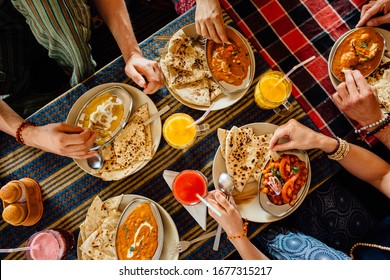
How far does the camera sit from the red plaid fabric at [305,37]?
1.81m

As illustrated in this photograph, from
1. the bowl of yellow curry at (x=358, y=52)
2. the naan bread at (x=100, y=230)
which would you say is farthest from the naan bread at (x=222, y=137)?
the bowl of yellow curry at (x=358, y=52)

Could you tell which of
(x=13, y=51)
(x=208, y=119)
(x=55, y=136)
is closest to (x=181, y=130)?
(x=208, y=119)

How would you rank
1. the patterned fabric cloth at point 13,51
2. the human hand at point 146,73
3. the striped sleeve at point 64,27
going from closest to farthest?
the striped sleeve at point 64,27 < the human hand at point 146,73 < the patterned fabric cloth at point 13,51

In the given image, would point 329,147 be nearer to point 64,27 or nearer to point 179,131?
point 179,131

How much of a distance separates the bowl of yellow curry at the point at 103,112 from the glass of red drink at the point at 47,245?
0.51 m

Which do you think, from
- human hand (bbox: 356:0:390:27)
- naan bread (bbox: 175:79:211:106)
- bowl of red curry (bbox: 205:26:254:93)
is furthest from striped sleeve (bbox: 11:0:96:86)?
human hand (bbox: 356:0:390:27)

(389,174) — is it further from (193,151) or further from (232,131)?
(193,151)

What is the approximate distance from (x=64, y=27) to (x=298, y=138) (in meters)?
1.31

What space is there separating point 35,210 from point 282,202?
4.30 ft

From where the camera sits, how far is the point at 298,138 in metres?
1.63

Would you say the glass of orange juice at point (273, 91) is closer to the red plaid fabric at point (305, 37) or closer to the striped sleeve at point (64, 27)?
the red plaid fabric at point (305, 37)

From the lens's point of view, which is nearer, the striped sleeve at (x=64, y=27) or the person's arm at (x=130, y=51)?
the striped sleeve at (x=64, y=27)

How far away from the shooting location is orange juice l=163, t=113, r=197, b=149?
5.42 feet

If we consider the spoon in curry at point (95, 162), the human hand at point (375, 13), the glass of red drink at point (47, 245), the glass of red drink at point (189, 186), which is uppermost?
the spoon in curry at point (95, 162)
